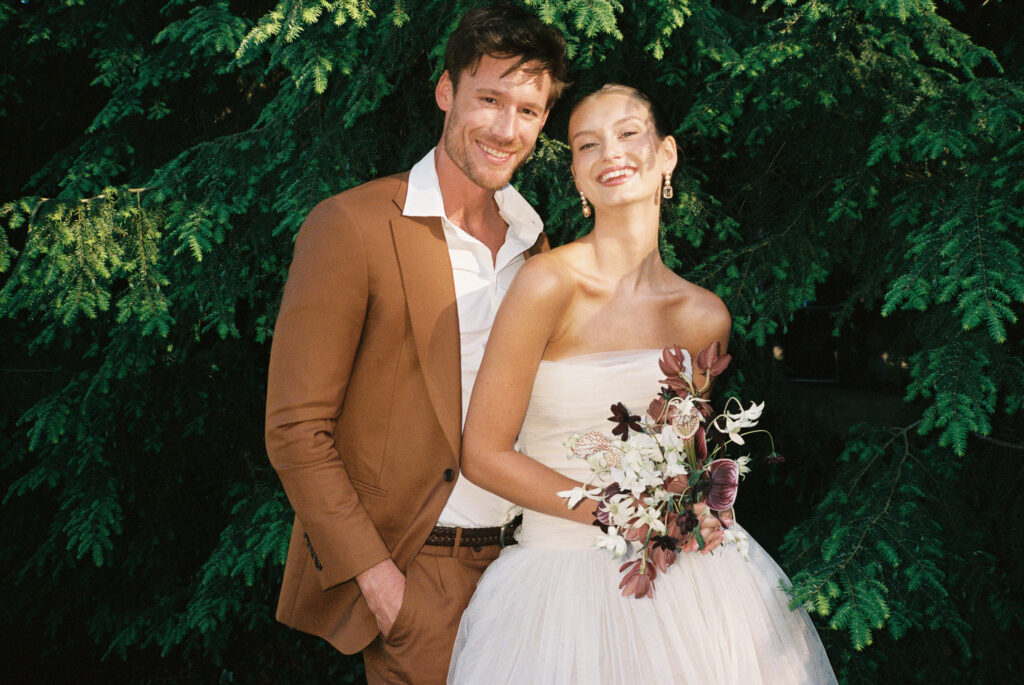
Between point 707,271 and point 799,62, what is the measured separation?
3.55 feet

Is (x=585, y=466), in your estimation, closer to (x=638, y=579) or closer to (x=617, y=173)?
(x=638, y=579)

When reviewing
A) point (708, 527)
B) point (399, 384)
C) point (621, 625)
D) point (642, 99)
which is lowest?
point (621, 625)

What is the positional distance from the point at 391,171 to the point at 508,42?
7.11ft

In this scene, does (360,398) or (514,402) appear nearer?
(514,402)

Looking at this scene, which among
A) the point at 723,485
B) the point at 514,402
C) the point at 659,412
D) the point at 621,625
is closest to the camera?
the point at 723,485

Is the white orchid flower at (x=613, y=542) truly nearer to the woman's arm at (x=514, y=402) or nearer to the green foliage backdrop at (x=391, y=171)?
the woman's arm at (x=514, y=402)

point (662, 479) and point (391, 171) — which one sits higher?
point (391, 171)

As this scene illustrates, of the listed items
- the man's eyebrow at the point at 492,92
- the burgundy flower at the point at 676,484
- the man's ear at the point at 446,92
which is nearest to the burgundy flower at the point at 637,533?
the burgundy flower at the point at 676,484

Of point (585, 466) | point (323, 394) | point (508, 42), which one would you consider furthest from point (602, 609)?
point (508, 42)

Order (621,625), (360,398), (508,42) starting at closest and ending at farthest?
(621,625)
(360,398)
(508,42)

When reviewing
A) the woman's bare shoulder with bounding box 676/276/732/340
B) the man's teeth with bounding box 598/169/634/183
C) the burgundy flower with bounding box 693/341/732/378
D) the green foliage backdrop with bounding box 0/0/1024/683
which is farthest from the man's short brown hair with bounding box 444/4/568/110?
the burgundy flower with bounding box 693/341/732/378

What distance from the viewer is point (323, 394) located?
2787 millimetres

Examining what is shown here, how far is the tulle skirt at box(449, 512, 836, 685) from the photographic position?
2.54 m

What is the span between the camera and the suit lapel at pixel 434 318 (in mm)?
2842
